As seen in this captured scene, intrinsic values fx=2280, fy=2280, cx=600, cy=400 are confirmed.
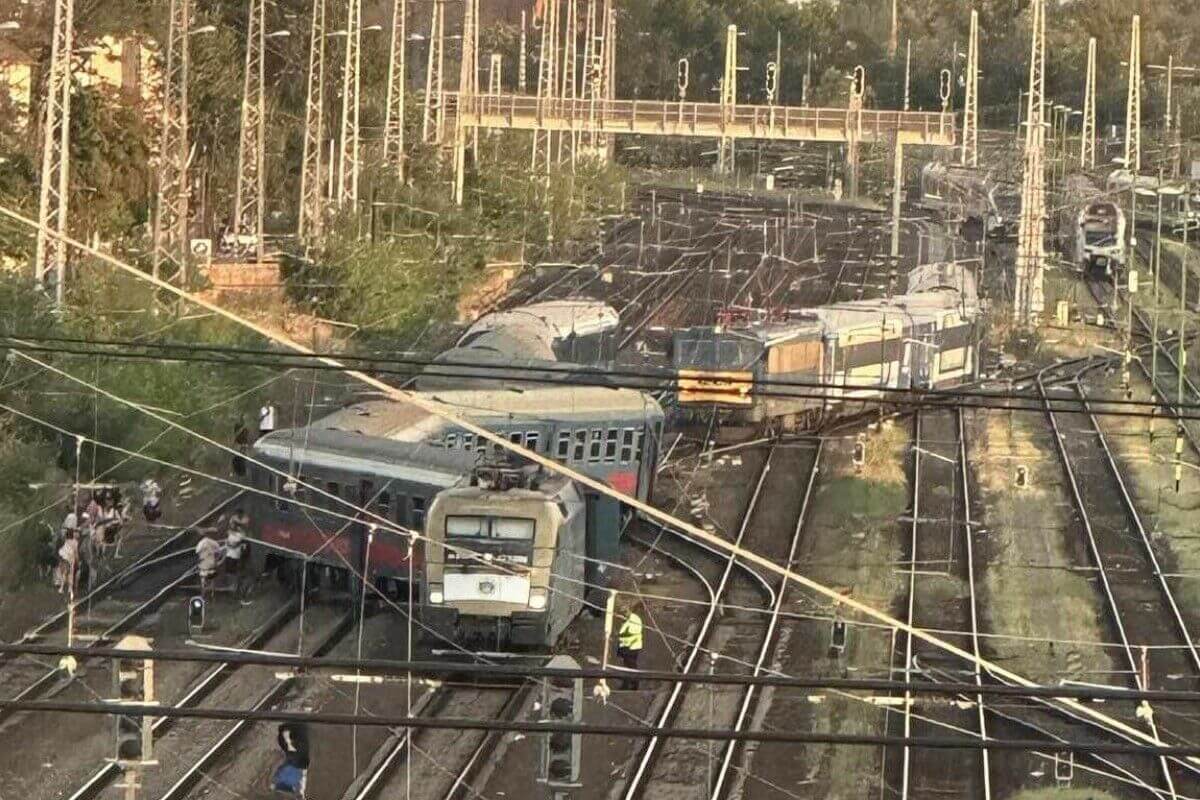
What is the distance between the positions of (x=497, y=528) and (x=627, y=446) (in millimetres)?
3779

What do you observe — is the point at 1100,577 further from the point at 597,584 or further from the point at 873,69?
the point at 873,69

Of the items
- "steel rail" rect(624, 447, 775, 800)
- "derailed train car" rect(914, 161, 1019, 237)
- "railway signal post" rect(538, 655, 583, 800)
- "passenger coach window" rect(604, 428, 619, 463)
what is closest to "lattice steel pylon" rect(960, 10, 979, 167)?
"derailed train car" rect(914, 161, 1019, 237)

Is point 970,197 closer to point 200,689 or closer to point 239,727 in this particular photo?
point 200,689

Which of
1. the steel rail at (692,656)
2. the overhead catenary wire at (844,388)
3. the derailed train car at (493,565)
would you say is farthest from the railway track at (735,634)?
the derailed train car at (493,565)

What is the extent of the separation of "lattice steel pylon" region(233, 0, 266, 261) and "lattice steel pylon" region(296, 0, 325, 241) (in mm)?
501

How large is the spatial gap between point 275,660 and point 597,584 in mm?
9123

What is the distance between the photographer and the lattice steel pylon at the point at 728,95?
77.1 ft

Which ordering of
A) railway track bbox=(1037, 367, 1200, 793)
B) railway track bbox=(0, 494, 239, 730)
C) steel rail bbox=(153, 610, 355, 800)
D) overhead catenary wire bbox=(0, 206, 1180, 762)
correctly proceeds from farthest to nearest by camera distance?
railway track bbox=(1037, 367, 1200, 793) → railway track bbox=(0, 494, 239, 730) → overhead catenary wire bbox=(0, 206, 1180, 762) → steel rail bbox=(153, 610, 355, 800)

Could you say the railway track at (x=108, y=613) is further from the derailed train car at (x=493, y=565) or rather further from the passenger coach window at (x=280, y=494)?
the derailed train car at (x=493, y=565)

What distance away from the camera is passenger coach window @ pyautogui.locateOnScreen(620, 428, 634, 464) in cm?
1583

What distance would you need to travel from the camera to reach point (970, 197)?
22875 mm

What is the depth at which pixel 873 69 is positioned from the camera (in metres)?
25.4

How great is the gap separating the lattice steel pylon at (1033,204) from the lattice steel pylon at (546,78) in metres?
5.07

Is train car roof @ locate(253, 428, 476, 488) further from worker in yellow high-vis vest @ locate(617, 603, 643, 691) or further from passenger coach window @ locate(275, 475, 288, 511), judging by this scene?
worker in yellow high-vis vest @ locate(617, 603, 643, 691)
